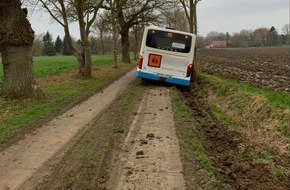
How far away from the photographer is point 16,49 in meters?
13.9

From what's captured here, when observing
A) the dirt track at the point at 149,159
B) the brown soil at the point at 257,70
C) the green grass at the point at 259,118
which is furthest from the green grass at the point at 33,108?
the brown soil at the point at 257,70

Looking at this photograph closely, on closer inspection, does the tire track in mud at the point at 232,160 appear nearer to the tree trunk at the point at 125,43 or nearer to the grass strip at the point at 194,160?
the grass strip at the point at 194,160

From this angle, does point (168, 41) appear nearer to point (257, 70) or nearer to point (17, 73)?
point (17, 73)

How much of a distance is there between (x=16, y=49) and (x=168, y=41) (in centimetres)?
721

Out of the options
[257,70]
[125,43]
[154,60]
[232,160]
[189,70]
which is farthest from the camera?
[125,43]

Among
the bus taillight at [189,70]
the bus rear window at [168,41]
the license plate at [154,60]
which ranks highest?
the bus rear window at [168,41]

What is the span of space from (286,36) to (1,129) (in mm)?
151439

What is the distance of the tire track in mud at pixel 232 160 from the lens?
6582 millimetres

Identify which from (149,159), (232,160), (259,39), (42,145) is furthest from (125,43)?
(259,39)

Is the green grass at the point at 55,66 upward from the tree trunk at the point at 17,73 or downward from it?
downward

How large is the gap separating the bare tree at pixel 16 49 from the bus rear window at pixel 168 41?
6.24 m

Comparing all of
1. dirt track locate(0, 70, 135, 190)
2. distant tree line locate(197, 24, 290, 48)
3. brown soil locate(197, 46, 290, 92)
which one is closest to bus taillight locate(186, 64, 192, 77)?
brown soil locate(197, 46, 290, 92)

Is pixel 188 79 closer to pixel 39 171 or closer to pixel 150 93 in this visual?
pixel 150 93

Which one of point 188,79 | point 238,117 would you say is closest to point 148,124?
point 238,117
